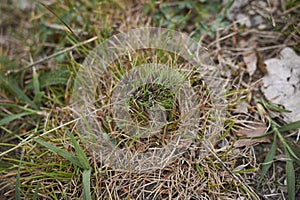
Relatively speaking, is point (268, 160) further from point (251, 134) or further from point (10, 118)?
point (10, 118)

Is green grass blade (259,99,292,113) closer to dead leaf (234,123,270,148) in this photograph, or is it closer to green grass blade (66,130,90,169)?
dead leaf (234,123,270,148)

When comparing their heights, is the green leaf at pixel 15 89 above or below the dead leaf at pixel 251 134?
above

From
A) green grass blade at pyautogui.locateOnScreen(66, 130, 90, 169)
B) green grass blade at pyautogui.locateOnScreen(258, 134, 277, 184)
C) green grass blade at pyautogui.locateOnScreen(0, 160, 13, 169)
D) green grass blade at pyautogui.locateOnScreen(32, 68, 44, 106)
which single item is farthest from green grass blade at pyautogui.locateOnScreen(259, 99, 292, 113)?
green grass blade at pyautogui.locateOnScreen(0, 160, 13, 169)

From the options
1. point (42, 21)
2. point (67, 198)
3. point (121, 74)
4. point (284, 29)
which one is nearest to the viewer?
point (67, 198)

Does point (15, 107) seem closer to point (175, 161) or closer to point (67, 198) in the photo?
point (67, 198)

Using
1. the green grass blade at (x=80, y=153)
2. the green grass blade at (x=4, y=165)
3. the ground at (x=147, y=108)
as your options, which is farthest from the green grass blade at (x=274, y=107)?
the green grass blade at (x=4, y=165)

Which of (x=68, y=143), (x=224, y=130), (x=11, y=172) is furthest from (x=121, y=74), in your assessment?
(x=11, y=172)

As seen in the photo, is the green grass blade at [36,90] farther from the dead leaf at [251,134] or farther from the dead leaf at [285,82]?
the dead leaf at [285,82]
